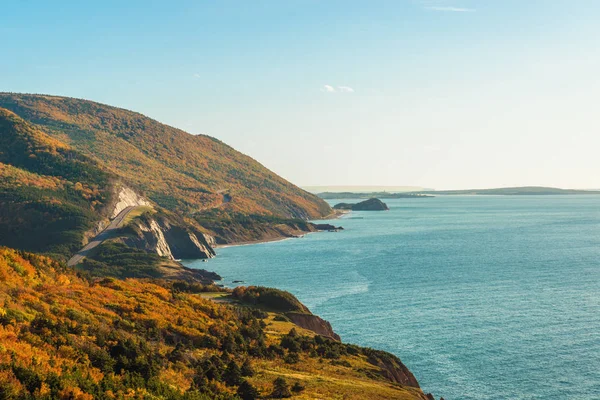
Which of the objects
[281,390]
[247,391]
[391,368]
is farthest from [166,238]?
[247,391]

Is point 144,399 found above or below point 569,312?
above

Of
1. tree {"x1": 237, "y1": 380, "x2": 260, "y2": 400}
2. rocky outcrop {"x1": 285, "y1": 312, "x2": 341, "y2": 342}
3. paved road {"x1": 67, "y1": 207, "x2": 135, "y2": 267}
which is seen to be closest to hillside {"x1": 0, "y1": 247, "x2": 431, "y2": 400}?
tree {"x1": 237, "y1": 380, "x2": 260, "y2": 400}

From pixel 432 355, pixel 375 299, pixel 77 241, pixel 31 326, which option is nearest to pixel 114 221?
pixel 77 241

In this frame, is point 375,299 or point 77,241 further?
point 77,241

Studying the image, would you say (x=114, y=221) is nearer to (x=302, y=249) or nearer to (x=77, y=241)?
(x=77, y=241)

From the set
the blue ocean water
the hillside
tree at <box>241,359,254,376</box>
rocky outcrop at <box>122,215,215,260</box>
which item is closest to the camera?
the hillside

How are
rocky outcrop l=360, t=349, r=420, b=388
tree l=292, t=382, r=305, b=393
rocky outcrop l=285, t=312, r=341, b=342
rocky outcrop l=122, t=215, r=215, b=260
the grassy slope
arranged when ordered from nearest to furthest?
tree l=292, t=382, r=305, b=393, rocky outcrop l=360, t=349, r=420, b=388, rocky outcrop l=285, t=312, r=341, b=342, the grassy slope, rocky outcrop l=122, t=215, r=215, b=260

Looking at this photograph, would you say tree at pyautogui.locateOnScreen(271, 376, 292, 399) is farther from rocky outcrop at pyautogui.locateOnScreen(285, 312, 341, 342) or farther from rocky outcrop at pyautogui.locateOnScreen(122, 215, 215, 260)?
rocky outcrop at pyautogui.locateOnScreen(122, 215, 215, 260)
